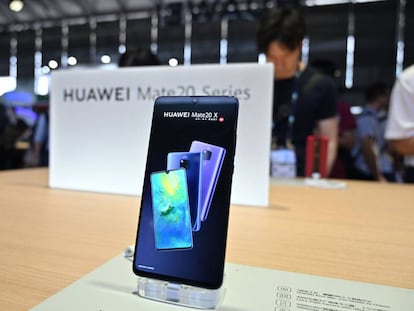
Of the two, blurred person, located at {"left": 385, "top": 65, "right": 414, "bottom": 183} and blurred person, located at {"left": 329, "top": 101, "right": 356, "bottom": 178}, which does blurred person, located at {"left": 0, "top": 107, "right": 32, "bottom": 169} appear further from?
blurred person, located at {"left": 385, "top": 65, "right": 414, "bottom": 183}

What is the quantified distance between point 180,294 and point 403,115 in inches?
57.7

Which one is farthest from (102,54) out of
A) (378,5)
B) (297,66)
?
(297,66)

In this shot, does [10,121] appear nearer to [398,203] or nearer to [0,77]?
[0,77]

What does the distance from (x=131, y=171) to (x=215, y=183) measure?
22.3 inches

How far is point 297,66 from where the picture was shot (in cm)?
167

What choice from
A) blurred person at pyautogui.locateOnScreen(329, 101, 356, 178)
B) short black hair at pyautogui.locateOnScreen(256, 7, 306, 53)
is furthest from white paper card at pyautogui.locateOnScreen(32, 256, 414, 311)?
blurred person at pyautogui.locateOnScreen(329, 101, 356, 178)

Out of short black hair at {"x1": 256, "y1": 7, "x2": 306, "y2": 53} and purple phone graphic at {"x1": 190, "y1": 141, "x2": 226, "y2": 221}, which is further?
short black hair at {"x1": 256, "y1": 7, "x2": 306, "y2": 53}

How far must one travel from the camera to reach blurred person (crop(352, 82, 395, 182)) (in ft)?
9.66

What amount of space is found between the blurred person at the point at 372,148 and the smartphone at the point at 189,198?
281cm

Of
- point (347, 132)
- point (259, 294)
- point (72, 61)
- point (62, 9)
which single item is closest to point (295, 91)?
point (259, 294)

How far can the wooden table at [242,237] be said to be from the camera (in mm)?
424

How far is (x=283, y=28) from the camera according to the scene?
5.15 ft

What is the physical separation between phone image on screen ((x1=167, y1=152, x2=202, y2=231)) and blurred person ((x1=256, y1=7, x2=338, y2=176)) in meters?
1.27

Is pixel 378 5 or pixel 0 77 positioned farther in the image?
pixel 0 77
